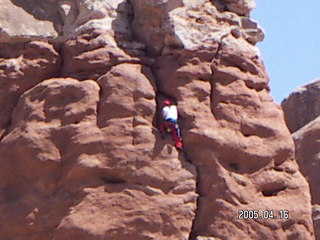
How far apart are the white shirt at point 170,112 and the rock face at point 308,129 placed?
9878 mm

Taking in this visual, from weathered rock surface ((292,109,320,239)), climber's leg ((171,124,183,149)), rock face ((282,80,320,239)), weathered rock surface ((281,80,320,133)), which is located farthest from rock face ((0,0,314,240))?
weathered rock surface ((281,80,320,133))

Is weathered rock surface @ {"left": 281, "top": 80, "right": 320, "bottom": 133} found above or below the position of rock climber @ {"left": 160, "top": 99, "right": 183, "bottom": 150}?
above

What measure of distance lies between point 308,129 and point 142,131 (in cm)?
1225

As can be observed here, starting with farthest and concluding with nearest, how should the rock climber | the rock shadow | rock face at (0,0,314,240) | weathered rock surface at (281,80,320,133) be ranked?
weathered rock surface at (281,80,320,133) < the rock shadow < the rock climber < rock face at (0,0,314,240)

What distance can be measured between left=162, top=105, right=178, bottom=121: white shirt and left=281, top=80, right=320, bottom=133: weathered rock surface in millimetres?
15263

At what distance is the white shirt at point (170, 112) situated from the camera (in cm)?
2077

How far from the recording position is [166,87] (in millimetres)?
21484

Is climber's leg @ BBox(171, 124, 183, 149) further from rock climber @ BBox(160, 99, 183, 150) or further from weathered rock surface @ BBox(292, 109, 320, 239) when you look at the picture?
weathered rock surface @ BBox(292, 109, 320, 239)

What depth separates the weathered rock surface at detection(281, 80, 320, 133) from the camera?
3581 cm

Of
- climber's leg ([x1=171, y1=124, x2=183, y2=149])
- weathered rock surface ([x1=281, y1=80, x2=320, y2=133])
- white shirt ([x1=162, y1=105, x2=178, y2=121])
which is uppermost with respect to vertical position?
weathered rock surface ([x1=281, y1=80, x2=320, y2=133])

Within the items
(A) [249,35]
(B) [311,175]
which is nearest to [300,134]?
(B) [311,175]

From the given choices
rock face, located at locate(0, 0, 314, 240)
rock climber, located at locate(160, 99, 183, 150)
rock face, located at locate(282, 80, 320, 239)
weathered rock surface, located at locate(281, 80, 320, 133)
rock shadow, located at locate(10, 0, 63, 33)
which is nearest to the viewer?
rock face, located at locate(0, 0, 314, 240)

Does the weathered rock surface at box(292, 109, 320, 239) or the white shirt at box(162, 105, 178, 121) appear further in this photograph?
the weathered rock surface at box(292, 109, 320, 239)

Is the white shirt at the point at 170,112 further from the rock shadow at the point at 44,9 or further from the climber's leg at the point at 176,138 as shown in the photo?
the rock shadow at the point at 44,9
